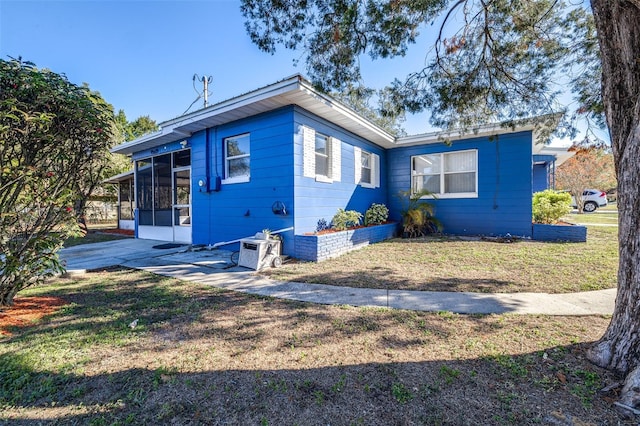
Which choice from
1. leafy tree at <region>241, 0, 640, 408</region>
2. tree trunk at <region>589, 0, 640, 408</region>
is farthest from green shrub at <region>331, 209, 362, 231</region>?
tree trunk at <region>589, 0, 640, 408</region>

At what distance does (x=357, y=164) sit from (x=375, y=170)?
4.37 ft

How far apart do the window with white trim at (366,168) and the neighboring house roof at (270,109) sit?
60cm

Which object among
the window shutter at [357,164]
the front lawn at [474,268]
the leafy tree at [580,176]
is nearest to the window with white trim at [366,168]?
the window shutter at [357,164]

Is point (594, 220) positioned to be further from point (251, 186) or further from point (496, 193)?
point (251, 186)

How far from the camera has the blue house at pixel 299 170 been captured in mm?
6090

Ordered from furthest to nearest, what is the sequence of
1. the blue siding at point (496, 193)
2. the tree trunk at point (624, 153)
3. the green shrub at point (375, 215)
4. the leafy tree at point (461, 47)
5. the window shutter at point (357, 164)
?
the green shrub at point (375, 215) → the window shutter at point (357, 164) → the blue siding at point (496, 193) → the leafy tree at point (461, 47) → the tree trunk at point (624, 153)

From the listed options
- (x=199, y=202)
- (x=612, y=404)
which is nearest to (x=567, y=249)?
(x=612, y=404)

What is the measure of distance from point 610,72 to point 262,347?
3644 millimetres

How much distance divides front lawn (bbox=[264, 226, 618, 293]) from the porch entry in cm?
512

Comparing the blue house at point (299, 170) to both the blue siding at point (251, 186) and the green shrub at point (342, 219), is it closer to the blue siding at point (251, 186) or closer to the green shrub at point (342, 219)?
the blue siding at point (251, 186)

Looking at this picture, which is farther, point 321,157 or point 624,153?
point 321,157

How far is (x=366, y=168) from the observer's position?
9211mm

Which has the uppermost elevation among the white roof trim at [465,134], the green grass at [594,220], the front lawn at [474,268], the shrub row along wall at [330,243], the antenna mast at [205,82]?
the antenna mast at [205,82]

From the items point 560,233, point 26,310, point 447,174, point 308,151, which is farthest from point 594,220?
point 26,310
